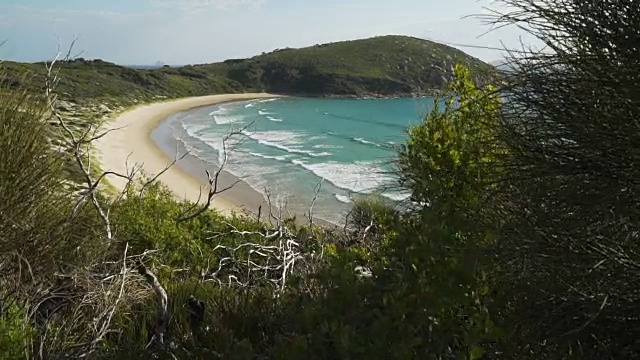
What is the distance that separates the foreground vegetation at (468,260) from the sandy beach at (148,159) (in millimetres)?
2584

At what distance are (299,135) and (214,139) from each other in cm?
695

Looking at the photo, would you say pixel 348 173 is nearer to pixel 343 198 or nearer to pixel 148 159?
pixel 343 198

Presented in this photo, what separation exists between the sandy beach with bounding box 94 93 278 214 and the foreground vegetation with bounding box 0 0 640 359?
258cm

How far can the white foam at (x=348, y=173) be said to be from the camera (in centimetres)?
2267

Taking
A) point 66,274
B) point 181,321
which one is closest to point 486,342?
point 181,321

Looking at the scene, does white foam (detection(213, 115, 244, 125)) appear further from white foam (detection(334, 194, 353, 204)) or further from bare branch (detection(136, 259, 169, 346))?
bare branch (detection(136, 259, 169, 346))

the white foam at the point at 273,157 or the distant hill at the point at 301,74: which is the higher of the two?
the distant hill at the point at 301,74

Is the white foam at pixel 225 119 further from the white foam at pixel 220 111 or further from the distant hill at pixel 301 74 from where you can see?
the distant hill at pixel 301 74

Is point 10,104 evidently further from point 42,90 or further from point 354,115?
point 354,115

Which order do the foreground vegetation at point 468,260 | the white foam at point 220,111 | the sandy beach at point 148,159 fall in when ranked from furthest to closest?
1. the white foam at point 220,111
2. the sandy beach at point 148,159
3. the foreground vegetation at point 468,260

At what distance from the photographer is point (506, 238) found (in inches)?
123

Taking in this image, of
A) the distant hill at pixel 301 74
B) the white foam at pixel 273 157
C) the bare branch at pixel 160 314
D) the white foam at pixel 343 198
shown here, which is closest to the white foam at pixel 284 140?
the white foam at pixel 273 157

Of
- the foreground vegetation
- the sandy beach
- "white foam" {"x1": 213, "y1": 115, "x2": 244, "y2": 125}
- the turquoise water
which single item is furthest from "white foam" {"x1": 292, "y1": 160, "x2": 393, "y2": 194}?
"white foam" {"x1": 213, "y1": 115, "x2": 244, "y2": 125}

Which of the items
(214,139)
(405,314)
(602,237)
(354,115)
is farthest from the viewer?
(354,115)
